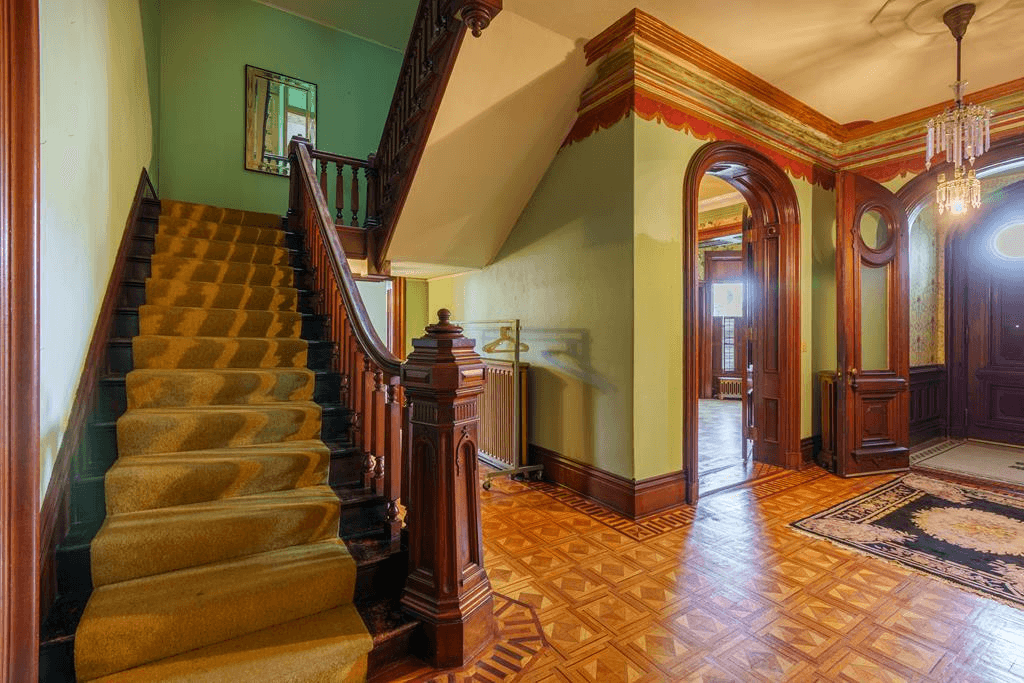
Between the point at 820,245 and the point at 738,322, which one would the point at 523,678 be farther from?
the point at 738,322

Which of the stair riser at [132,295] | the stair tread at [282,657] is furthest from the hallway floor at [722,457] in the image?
the stair riser at [132,295]

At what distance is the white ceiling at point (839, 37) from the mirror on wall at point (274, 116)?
371 cm

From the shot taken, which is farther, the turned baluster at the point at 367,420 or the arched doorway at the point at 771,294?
the arched doorway at the point at 771,294

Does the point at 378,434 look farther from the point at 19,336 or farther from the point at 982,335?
the point at 982,335

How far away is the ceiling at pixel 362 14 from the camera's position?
5.25 metres

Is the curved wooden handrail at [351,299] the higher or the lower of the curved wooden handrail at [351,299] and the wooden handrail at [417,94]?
the lower

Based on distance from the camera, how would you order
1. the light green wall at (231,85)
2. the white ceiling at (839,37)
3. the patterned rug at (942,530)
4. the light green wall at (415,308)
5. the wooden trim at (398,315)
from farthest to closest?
the light green wall at (415,308), the wooden trim at (398,315), the light green wall at (231,85), the white ceiling at (839,37), the patterned rug at (942,530)

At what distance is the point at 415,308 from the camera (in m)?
6.23

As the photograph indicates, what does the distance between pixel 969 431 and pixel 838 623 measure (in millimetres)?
5409

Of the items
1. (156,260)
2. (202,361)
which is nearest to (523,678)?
(202,361)

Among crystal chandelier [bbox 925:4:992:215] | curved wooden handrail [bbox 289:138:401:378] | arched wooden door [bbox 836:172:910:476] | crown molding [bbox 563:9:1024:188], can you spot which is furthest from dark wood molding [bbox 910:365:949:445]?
curved wooden handrail [bbox 289:138:401:378]

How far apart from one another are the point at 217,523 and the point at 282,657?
1.81 ft

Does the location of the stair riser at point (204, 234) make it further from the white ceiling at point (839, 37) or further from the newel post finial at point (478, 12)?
the white ceiling at point (839, 37)

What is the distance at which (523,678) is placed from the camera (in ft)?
5.39
